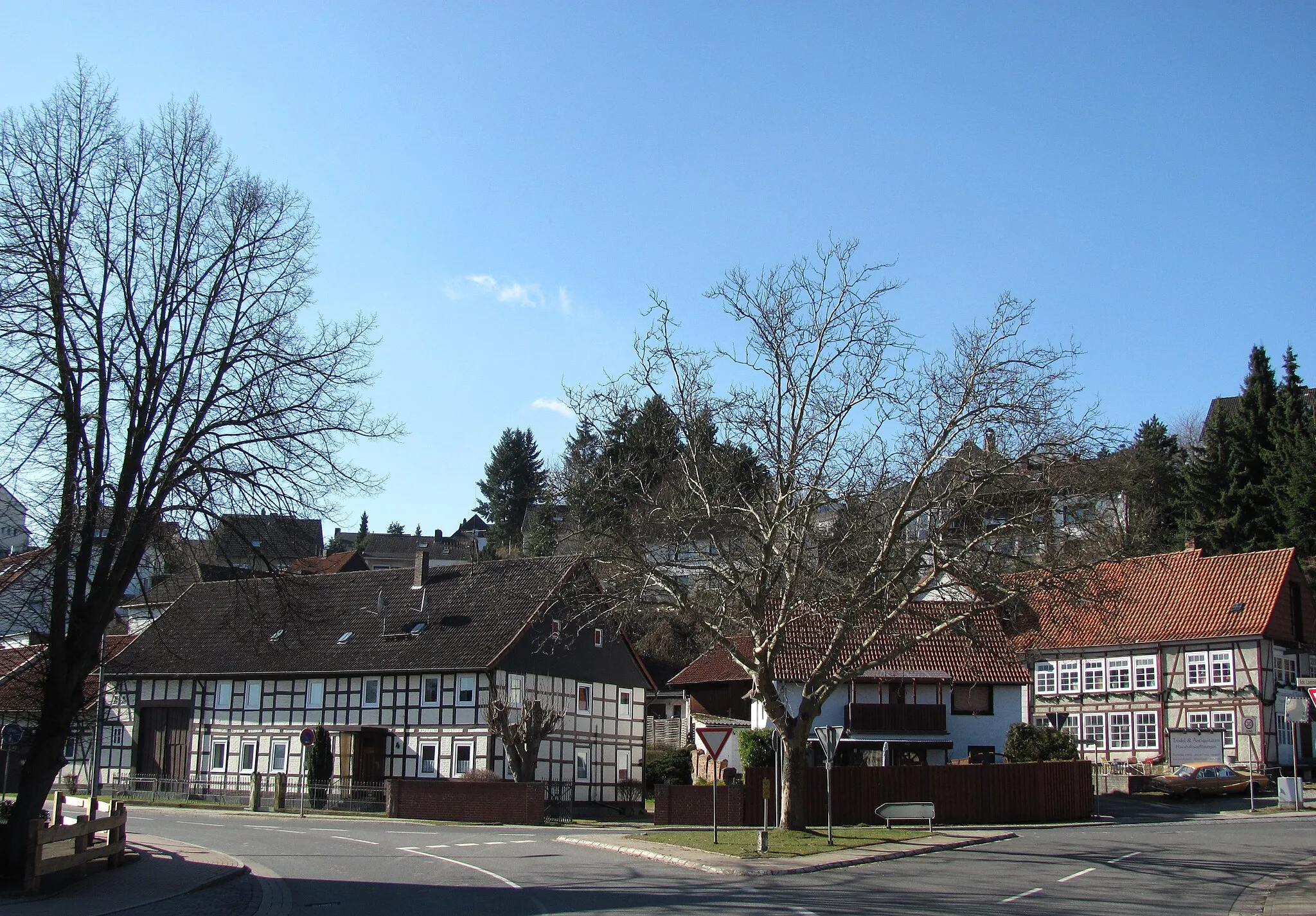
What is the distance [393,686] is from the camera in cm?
4409

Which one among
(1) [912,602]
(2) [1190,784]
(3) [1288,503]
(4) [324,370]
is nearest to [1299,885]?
(1) [912,602]

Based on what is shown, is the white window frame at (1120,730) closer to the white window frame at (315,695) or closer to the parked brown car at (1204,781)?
the parked brown car at (1204,781)

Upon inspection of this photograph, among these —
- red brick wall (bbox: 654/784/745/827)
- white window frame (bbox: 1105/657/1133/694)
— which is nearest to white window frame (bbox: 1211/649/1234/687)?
white window frame (bbox: 1105/657/1133/694)

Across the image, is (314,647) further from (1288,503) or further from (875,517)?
(1288,503)

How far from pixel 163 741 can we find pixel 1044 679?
120 ft

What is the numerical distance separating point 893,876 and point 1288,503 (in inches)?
1736

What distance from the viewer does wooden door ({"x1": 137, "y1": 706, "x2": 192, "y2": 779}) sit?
4750 cm

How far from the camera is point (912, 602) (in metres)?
27.2

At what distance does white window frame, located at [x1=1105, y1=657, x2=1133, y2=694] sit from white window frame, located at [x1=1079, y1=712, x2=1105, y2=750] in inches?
49.2

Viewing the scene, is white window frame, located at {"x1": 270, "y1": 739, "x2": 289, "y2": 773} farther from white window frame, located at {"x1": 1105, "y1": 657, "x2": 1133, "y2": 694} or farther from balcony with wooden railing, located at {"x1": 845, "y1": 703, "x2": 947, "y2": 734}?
white window frame, located at {"x1": 1105, "y1": 657, "x2": 1133, "y2": 694}

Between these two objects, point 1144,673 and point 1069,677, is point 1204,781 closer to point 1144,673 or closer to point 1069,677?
point 1144,673

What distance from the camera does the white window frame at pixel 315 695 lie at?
4534cm

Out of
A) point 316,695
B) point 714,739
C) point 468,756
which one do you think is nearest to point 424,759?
point 468,756

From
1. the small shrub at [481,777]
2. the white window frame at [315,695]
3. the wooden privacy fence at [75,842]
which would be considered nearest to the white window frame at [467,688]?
the small shrub at [481,777]
